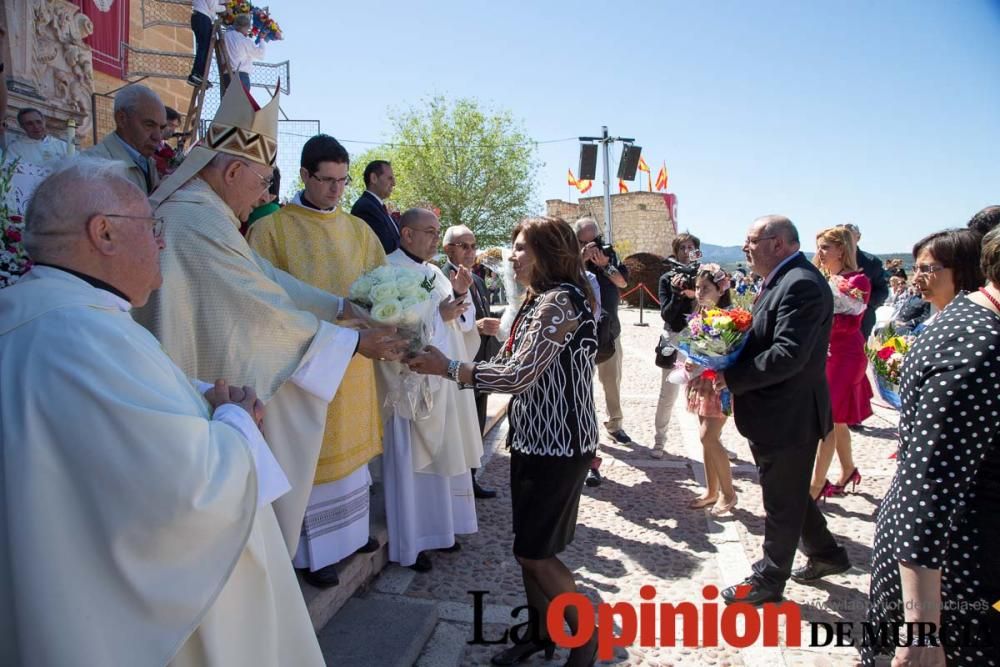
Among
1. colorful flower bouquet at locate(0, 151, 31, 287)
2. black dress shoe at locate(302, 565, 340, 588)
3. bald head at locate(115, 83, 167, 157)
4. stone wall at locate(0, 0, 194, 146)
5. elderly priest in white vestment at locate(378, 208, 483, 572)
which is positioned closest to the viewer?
colorful flower bouquet at locate(0, 151, 31, 287)

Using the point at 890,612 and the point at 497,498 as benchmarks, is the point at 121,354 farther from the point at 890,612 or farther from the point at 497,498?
the point at 497,498

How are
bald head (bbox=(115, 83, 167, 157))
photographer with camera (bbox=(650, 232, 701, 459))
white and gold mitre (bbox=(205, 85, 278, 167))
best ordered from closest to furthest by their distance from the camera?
white and gold mitre (bbox=(205, 85, 278, 167)) < bald head (bbox=(115, 83, 167, 157)) < photographer with camera (bbox=(650, 232, 701, 459))

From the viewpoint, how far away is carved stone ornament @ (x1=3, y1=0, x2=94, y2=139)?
445 centimetres

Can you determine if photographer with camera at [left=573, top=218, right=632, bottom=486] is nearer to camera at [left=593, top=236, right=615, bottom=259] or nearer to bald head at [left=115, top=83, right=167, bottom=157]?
camera at [left=593, top=236, right=615, bottom=259]

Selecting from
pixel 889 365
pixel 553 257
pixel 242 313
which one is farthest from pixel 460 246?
pixel 889 365

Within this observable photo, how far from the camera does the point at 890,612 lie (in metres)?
2.04

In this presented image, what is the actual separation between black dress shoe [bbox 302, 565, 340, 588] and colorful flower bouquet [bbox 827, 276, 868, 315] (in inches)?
173

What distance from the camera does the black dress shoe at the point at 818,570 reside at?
3.90 m

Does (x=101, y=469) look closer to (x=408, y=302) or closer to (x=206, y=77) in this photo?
(x=408, y=302)

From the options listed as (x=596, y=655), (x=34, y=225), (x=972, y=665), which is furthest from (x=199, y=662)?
(x=972, y=665)

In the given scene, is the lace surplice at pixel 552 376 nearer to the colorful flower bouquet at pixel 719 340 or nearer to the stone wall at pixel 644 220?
the colorful flower bouquet at pixel 719 340

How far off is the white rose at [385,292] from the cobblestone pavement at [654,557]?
180 centimetres

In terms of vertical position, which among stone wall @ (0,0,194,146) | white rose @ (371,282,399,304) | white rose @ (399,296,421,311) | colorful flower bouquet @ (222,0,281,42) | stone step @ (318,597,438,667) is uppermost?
colorful flower bouquet @ (222,0,281,42)

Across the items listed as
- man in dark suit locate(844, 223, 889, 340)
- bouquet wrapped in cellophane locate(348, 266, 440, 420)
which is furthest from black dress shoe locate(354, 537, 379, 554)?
man in dark suit locate(844, 223, 889, 340)
